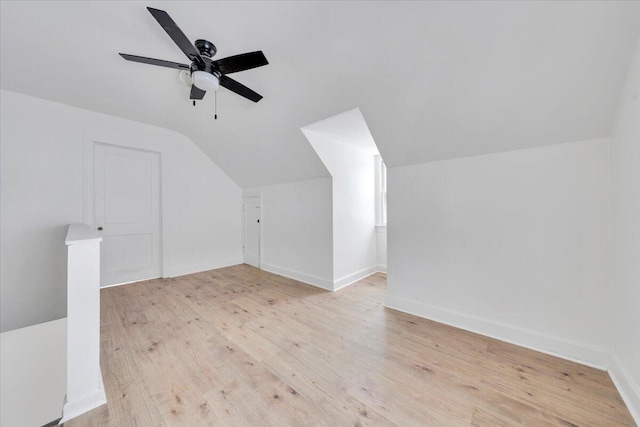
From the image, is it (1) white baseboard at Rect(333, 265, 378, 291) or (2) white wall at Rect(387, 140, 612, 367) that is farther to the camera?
(1) white baseboard at Rect(333, 265, 378, 291)

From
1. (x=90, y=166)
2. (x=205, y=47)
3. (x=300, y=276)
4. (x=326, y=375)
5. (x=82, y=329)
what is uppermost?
(x=205, y=47)

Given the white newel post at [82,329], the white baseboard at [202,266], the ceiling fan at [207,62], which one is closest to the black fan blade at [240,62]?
the ceiling fan at [207,62]

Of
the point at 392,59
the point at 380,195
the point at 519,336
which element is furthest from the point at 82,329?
the point at 380,195

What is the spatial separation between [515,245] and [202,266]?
4.60 metres

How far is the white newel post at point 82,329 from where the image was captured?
128 centimetres

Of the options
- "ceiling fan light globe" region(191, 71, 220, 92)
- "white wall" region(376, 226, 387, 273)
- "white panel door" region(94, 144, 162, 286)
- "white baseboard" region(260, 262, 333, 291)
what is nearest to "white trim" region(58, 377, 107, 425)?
"ceiling fan light globe" region(191, 71, 220, 92)

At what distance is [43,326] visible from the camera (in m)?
2.53

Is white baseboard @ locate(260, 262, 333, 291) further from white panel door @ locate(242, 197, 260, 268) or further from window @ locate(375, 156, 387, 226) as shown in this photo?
window @ locate(375, 156, 387, 226)

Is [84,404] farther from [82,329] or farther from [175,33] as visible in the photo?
[175,33]

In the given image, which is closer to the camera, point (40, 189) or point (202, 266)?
point (40, 189)

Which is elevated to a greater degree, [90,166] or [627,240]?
[90,166]

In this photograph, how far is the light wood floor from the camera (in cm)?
126

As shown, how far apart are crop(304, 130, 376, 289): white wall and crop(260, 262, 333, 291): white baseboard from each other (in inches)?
6.0

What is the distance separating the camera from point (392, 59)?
1723 mm
